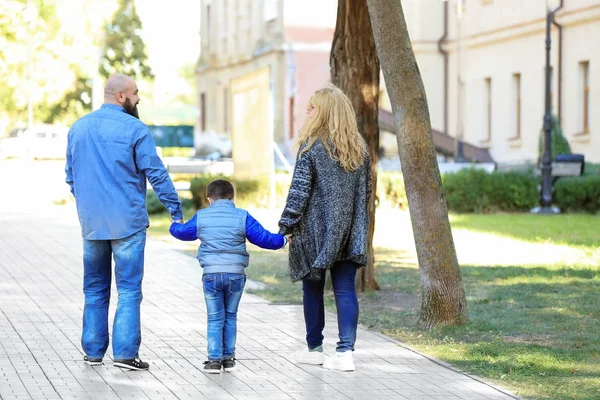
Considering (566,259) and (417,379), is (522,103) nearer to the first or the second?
(566,259)

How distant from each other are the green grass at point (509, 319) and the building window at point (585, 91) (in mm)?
17169

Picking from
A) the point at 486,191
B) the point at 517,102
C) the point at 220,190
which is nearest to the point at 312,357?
the point at 220,190

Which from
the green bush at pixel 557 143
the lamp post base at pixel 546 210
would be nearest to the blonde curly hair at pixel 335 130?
the lamp post base at pixel 546 210

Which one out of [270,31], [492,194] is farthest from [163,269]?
[270,31]

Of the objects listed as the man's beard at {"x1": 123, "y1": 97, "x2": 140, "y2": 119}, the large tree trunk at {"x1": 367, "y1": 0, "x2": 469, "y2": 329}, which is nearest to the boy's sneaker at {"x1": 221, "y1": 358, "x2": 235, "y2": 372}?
the man's beard at {"x1": 123, "y1": 97, "x2": 140, "y2": 119}

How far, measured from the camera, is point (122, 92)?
826 centimetres

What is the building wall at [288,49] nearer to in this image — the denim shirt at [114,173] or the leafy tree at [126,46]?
the leafy tree at [126,46]

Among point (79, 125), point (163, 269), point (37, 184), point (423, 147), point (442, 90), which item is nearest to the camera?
point (79, 125)

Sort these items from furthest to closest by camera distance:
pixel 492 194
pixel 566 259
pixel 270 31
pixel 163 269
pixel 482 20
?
1. pixel 270 31
2. pixel 482 20
3. pixel 492 194
4. pixel 566 259
5. pixel 163 269

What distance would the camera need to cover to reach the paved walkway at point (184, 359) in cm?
760

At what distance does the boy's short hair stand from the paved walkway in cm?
112

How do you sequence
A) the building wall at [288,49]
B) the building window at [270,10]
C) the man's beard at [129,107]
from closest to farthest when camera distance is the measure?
the man's beard at [129,107] < the building wall at [288,49] < the building window at [270,10]

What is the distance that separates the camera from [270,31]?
50406 mm

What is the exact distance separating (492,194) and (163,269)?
12.7m
